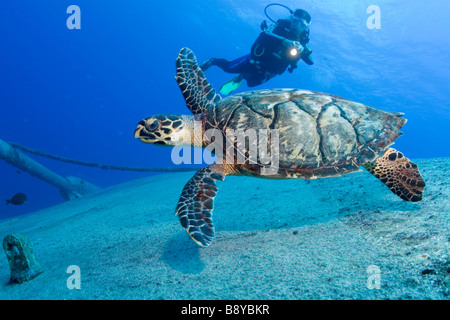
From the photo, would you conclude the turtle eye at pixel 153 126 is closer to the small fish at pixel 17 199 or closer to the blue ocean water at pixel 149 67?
the small fish at pixel 17 199

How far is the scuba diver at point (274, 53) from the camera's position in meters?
9.55

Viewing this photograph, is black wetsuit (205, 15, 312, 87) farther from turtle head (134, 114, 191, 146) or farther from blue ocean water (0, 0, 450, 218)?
blue ocean water (0, 0, 450, 218)

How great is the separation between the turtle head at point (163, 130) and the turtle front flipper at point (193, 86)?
0.58 meters

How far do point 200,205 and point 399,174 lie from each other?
3.02 metres

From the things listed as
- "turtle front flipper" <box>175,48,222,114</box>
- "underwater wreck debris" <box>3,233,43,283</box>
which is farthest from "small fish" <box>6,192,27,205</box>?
"turtle front flipper" <box>175,48,222,114</box>

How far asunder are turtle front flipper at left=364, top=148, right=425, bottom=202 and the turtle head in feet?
10.5

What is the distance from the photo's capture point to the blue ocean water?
42.5m

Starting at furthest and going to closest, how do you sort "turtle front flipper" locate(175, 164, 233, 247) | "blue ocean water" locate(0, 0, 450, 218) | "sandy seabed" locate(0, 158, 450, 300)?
"blue ocean water" locate(0, 0, 450, 218)
"turtle front flipper" locate(175, 164, 233, 247)
"sandy seabed" locate(0, 158, 450, 300)

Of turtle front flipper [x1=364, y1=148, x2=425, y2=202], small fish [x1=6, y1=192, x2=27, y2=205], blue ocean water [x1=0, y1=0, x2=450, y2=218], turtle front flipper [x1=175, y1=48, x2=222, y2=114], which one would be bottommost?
turtle front flipper [x1=364, y1=148, x2=425, y2=202]

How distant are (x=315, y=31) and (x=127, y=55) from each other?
98.4 meters

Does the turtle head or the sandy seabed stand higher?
the turtle head

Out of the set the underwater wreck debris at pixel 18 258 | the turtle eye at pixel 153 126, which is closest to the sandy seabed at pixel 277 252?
the underwater wreck debris at pixel 18 258

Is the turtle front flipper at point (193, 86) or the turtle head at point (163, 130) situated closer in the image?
the turtle head at point (163, 130)
